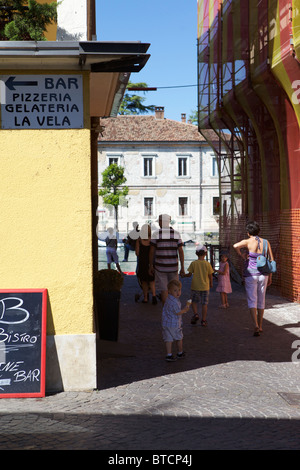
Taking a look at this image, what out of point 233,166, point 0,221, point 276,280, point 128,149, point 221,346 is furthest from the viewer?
point 128,149

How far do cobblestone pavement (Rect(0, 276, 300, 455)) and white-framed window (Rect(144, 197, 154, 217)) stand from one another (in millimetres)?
54990

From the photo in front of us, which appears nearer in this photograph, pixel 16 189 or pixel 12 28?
pixel 16 189

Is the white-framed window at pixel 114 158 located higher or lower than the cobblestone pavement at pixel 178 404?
higher

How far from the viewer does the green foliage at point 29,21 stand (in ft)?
40.5

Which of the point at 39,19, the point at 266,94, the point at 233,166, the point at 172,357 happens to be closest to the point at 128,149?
the point at 233,166

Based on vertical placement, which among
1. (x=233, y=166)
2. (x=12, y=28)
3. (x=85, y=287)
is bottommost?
(x=85, y=287)

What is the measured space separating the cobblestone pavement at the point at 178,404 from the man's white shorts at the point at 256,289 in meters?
0.54

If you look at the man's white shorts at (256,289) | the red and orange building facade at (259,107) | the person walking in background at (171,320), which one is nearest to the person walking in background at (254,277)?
the man's white shorts at (256,289)

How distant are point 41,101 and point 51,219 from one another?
124 centimetres

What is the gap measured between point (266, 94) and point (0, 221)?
12.0 metres

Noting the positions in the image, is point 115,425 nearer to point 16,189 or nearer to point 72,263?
point 72,263

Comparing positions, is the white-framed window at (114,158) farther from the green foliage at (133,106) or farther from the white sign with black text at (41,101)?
the white sign with black text at (41,101)

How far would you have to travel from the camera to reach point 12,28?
40.5ft

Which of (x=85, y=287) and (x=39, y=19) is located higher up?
(x=39, y=19)
